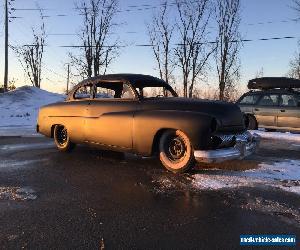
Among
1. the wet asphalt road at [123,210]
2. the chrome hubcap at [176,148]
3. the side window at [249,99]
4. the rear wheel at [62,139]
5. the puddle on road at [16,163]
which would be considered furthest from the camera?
the side window at [249,99]

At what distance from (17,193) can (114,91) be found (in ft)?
10.5

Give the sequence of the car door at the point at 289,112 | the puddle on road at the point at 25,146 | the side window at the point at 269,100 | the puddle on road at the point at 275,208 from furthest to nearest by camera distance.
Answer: the side window at the point at 269,100 < the car door at the point at 289,112 < the puddle on road at the point at 25,146 < the puddle on road at the point at 275,208

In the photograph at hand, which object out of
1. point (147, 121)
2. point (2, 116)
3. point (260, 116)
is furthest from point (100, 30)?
point (147, 121)

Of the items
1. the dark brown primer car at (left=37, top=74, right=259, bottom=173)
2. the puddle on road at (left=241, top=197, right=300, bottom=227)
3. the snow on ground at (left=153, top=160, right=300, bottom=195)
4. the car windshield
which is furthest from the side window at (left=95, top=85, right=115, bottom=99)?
the puddle on road at (left=241, top=197, right=300, bottom=227)

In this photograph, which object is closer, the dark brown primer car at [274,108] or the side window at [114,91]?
the side window at [114,91]

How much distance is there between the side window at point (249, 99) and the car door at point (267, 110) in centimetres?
21

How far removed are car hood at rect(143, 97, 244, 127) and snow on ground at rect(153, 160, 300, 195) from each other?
2.51ft

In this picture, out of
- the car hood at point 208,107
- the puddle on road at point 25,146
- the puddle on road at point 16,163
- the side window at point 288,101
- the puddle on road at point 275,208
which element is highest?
the side window at point 288,101

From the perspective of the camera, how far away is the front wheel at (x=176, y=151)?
5.75 meters

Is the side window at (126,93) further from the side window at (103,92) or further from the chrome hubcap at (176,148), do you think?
the chrome hubcap at (176,148)

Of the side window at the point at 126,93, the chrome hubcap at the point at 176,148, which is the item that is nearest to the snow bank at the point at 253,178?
the chrome hubcap at the point at 176,148

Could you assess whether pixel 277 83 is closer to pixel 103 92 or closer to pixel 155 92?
pixel 155 92

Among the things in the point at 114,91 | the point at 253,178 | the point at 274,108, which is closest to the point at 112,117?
the point at 114,91

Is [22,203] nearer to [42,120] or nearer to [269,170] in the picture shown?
[269,170]
